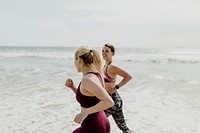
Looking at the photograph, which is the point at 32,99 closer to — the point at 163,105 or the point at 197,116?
the point at 163,105

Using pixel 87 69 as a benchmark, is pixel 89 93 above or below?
below

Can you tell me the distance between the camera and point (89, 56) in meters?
2.90

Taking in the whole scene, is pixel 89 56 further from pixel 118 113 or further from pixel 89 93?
pixel 118 113

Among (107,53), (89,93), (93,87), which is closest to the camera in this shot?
(93,87)

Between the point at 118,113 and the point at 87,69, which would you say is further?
the point at 118,113

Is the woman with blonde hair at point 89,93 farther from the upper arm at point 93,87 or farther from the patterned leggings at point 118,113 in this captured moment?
the patterned leggings at point 118,113

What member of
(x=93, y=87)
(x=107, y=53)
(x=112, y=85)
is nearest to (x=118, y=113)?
(x=112, y=85)

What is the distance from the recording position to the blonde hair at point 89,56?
2.89m

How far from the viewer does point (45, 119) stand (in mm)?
7375

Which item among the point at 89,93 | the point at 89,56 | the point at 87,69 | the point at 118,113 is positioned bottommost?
the point at 118,113

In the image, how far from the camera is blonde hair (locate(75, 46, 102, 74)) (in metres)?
2.89

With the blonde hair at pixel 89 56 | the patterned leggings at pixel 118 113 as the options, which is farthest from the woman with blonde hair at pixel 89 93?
the patterned leggings at pixel 118 113

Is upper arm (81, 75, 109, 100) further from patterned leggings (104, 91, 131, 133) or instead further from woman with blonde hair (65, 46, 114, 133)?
patterned leggings (104, 91, 131, 133)

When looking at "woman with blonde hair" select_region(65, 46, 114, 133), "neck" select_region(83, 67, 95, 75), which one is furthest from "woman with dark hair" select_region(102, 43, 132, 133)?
"neck" select_region(83, 67, 95, 75)
